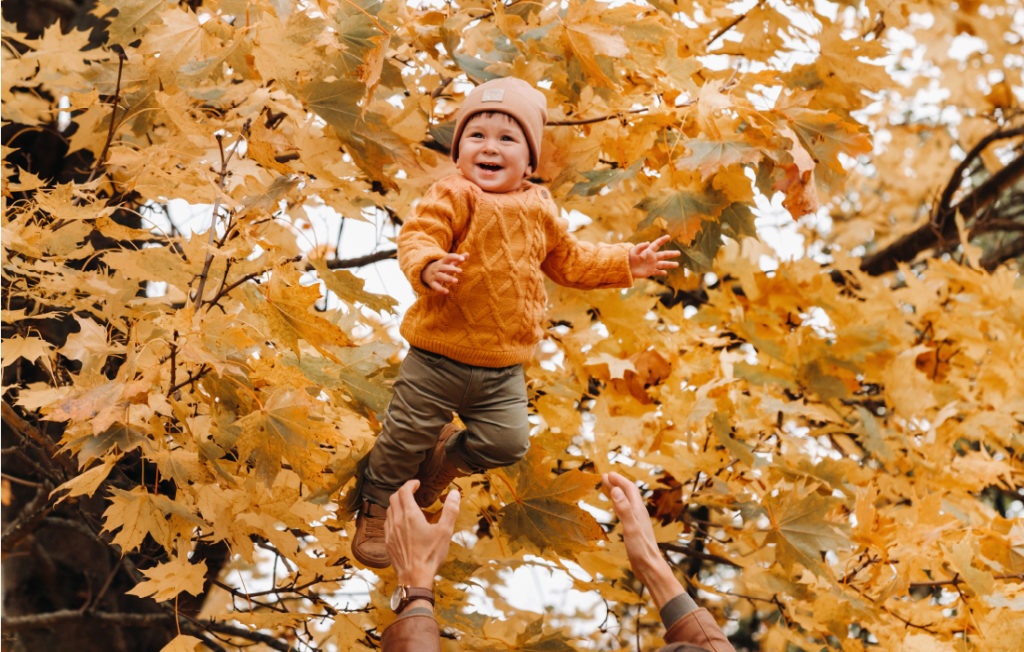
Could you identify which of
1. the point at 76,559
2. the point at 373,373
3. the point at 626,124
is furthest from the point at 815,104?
the point at 76,559

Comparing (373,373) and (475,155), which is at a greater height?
(475,155)

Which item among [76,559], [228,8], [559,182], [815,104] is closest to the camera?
[228,8]

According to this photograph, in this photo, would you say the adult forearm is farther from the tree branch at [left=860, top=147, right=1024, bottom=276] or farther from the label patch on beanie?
the tree branch at [left=860, top=147, right=1024, bottom=276]

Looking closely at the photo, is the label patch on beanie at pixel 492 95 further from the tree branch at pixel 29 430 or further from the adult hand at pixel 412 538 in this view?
the tree branch at pixel 29 430

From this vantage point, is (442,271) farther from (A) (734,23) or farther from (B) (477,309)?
(A) (734,23)

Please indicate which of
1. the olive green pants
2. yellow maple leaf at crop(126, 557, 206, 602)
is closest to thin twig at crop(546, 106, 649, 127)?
the olive green pants

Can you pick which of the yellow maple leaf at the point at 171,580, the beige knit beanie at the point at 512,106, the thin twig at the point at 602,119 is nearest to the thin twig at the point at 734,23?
the thin twig at the point at 602,119

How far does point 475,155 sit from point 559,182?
1.88 ft

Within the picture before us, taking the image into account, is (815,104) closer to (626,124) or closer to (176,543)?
(626,124)

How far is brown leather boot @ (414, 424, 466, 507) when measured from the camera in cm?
197

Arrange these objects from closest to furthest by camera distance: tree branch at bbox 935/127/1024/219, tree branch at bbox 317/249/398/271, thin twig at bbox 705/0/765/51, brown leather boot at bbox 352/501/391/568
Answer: brown leather boot at bbox 352/501/391/568
thin twig at bbox 705/0/765/51
tree branch at bbox 317/249/398/271
tree branch at bbox 935/127/1024/219

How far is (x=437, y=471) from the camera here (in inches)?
78.7

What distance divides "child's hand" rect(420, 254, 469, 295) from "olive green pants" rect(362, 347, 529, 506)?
240 mm

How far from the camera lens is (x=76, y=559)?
411cm
